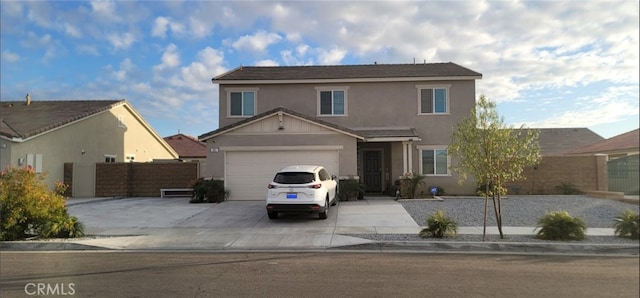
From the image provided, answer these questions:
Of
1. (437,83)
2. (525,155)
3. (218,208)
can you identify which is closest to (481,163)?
(525,155)

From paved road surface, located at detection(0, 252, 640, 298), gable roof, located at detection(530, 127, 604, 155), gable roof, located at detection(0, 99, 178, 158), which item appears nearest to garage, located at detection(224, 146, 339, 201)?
paved road surface, located at detection(0, 252, 640, 298)

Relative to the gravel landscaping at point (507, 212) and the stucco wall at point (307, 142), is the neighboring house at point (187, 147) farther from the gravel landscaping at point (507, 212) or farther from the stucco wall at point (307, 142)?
the gravel landscaping at point (507, 212)

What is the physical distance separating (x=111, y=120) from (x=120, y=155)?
8.03 ft

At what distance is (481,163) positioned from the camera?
923 centimetres

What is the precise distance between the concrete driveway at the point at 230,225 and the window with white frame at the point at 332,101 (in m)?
5.76

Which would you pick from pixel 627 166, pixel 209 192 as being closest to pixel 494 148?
pixel 627 166

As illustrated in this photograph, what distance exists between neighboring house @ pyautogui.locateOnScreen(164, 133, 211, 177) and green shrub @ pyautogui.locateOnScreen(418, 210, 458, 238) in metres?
28.3

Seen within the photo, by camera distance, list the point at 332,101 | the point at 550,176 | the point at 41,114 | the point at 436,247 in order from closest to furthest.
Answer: the point at 436,247, the point at 550,176, the point at 332,101, the point at 41,114

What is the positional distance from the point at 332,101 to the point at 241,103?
4565 millimetres

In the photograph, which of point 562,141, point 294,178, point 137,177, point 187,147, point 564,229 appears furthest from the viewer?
point 187,147

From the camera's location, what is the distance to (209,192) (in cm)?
1742

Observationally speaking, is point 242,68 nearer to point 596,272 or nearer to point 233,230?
point 233,230

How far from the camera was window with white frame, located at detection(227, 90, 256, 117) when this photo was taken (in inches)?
817

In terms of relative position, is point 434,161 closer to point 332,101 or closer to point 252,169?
point 332,101
